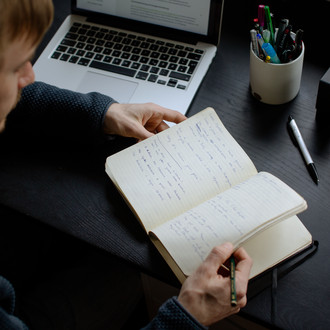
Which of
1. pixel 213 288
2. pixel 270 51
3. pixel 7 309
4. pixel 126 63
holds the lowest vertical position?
pixel 7 309

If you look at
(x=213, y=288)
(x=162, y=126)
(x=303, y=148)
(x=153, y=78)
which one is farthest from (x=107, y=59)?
(x=213, y=288)

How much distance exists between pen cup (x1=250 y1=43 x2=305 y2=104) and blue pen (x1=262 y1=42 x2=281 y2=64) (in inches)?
0.7

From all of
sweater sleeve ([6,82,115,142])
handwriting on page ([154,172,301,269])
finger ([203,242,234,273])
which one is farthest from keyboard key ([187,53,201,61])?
finger ([203,242,234,273])

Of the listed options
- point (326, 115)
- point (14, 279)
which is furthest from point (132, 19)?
point (14, 279)

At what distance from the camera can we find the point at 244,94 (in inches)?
37.8

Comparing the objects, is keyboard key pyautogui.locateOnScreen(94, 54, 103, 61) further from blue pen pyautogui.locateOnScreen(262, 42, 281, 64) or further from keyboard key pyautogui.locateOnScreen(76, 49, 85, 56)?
blue pen pyautogui.locateOnScreen(262, 42, 281, 64)

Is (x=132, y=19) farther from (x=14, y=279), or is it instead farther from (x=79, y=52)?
(x=14, y=279)

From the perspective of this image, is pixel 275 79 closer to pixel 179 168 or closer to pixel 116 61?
pixel 179 168

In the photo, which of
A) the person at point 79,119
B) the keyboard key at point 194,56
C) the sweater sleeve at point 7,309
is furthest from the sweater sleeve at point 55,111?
the sweater sleeve at point 7,309

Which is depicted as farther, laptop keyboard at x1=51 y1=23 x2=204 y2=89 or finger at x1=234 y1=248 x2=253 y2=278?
laptop keyboard at x1=51 y1=23 x2=204 y2=89

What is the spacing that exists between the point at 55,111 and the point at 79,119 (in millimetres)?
54

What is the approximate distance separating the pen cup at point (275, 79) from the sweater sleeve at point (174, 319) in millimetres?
450

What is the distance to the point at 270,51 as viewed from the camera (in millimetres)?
839

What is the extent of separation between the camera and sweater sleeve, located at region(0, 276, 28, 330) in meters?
0.72
